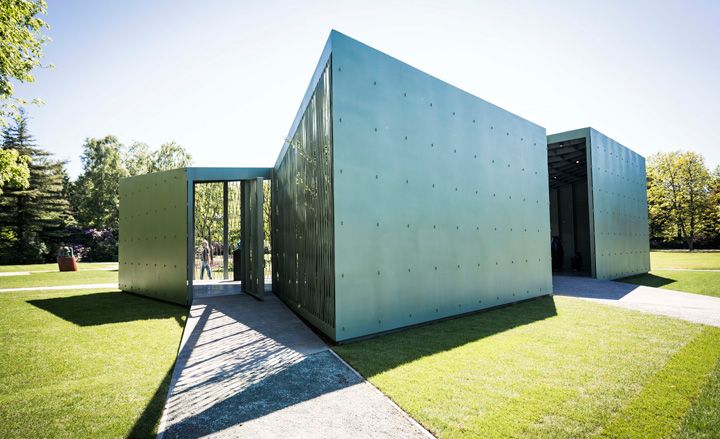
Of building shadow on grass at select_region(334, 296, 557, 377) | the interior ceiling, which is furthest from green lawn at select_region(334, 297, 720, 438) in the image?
the interior ceiling

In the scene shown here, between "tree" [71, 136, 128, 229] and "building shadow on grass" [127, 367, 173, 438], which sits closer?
"building shadow on grass" [127, 367, 173, 438]

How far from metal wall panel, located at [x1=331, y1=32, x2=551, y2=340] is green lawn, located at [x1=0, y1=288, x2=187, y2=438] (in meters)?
2.68

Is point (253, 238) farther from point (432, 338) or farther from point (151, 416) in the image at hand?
point (151, 416)

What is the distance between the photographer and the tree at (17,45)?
9.33 metres

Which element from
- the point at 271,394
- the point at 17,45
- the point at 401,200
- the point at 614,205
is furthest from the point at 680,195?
the point at 17,45

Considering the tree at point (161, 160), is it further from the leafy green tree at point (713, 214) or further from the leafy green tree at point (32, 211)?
the leafy green tree at point (713, 214)

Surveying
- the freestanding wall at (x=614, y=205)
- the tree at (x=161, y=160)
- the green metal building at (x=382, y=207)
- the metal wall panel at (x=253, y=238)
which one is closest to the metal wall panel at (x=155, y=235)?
the green metal building at (x=382, y=207)

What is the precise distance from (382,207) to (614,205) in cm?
1402

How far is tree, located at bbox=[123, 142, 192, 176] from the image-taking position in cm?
3625

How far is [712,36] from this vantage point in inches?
363

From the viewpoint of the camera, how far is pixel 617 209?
14648mm

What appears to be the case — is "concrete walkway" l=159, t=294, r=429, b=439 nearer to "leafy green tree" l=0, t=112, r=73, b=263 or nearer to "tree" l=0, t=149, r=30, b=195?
"tree" l=0, t=149, r=30, b=195

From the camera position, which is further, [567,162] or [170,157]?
[170,157]

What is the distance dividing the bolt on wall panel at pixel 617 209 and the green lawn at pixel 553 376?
27.7 ft
